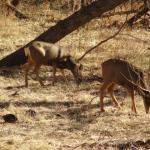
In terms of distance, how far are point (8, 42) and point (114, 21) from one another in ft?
11.9

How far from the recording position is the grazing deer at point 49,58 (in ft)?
44.0

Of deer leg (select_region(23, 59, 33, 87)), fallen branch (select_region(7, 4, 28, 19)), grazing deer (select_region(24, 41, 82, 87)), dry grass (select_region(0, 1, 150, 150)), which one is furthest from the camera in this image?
fallen branch (select_region(7, 4, 28, 19))

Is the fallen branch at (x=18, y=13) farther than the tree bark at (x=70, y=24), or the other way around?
the fallen branch at (x=18, y=13)

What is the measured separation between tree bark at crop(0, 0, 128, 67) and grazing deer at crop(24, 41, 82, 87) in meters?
0.58

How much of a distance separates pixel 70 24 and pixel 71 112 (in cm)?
371

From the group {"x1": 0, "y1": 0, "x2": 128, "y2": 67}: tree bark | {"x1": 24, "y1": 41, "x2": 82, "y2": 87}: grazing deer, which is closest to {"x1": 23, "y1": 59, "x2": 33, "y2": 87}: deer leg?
{"x1": 24, "y1": 41, "x2": 82, "y2": 87}: grazing deer

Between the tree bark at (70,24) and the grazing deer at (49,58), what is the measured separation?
0.58 m

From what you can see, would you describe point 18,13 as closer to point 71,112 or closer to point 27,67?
point 27,67

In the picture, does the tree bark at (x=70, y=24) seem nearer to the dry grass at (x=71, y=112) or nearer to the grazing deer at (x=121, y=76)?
the dry grass at (x=71, y=112)

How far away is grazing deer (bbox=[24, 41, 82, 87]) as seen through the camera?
13406mm

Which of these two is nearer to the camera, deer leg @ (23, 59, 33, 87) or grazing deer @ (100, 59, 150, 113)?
grazing deer @ (100, 59, 150, 113)

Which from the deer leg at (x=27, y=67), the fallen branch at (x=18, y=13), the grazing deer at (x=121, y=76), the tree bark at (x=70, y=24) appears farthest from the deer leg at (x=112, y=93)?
the fallen branch at (x=18, y=13)

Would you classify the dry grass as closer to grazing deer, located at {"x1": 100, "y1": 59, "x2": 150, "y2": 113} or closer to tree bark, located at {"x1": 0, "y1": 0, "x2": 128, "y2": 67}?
grazing deer, located at {"x1": 100, "y1": 59, "x2": 150, "y2": 113}

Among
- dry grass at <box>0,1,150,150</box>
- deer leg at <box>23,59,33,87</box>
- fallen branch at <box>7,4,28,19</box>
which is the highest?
fallen branch at <box>7,4,28,19</box>
